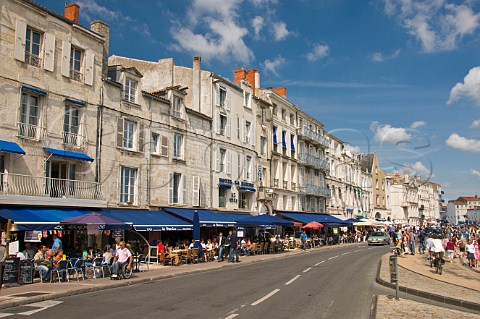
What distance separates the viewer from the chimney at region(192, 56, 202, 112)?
3294 cm

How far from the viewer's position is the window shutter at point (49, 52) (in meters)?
20.0

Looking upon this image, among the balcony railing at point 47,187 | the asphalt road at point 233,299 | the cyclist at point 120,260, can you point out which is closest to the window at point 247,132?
the balcony railing at point 47,187

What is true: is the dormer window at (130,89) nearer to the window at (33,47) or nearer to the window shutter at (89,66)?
the window shutter at (89,66)

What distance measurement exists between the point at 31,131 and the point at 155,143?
8.30 metres

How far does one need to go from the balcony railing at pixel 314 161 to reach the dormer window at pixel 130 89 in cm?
2607

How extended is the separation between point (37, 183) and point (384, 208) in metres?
74.1

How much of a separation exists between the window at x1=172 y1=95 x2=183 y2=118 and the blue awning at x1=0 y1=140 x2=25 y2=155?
1158cm

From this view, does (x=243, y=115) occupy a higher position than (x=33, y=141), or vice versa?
(x=243, y=115)

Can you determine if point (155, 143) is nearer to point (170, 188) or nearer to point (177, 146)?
point (177, 146)

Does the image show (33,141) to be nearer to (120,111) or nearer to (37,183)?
(37,183)

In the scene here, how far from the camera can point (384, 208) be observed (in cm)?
8388

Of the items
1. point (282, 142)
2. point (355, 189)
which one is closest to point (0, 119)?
point (282, 142)

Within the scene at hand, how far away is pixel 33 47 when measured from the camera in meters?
19.9

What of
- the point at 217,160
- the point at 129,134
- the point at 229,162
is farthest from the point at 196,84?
the point at 129,134
